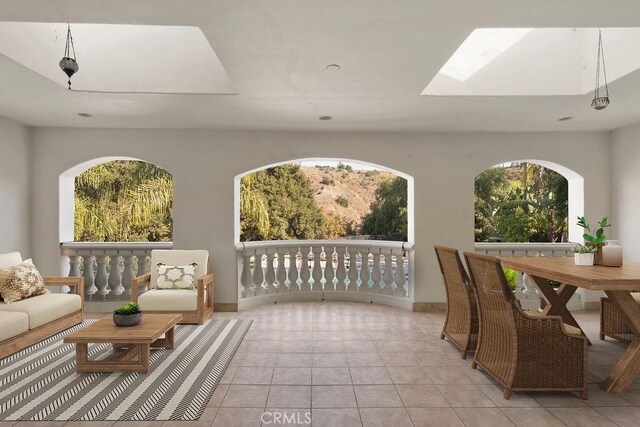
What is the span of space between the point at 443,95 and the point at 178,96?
294 centimetres

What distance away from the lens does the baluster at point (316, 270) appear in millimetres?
6242

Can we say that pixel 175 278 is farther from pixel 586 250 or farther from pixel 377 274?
pixel 586 250

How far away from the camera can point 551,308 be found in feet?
12.8

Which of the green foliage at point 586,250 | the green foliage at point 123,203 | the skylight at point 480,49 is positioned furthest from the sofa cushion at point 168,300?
the green foliage at point 123,203

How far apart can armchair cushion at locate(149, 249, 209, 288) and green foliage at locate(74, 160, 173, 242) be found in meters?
7.34

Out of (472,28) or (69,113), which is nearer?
(472,28)

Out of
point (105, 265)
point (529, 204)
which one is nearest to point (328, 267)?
point (105, 265)

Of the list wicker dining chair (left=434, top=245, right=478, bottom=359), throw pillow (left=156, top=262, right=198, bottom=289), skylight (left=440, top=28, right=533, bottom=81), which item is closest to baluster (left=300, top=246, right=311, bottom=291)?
throw pillow (left=156, top=262, right=198, bottom=289)

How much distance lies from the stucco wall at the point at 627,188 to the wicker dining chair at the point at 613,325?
1571 mm

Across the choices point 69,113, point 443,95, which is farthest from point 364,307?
point 69,113

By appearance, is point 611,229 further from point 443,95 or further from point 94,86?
point 94,86

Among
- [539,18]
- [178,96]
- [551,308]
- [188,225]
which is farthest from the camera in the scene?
[188,225]

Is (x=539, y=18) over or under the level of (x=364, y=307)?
over

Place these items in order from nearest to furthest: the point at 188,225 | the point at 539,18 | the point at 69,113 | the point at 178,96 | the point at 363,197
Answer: the point at 539,18 < the point at 178,96 < the point at 69,113 < the point at 188,225 < the point at 363,197
